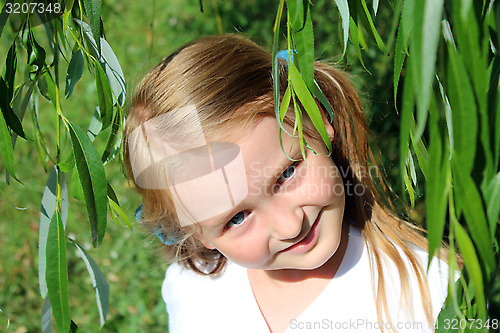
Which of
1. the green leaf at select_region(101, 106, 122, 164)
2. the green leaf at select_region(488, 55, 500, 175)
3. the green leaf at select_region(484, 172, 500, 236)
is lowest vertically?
the green leaf at select_region(101, 106, 122, 164)

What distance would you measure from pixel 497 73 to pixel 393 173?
4.99 ft

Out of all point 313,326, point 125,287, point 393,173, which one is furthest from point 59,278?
point 393,173

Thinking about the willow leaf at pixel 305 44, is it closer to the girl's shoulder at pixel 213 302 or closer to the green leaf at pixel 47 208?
the green leaf at pixel 47 208

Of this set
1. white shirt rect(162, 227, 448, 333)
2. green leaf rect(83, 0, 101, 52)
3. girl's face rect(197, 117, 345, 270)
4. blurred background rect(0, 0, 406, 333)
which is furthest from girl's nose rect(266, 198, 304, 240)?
blurred background rect(0, 0, 406, 333)

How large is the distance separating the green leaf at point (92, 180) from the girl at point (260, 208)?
0.56ft

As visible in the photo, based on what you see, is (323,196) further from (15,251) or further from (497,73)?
(15,251)

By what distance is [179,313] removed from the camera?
50.4 inches

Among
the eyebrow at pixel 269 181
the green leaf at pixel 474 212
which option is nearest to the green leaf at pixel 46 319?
the eyebrow at pixel 269 181

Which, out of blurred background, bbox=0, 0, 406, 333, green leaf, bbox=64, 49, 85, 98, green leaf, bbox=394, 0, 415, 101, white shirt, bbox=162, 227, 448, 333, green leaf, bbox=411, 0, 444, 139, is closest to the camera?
green leaf, bbox=411, 0, 444, 139

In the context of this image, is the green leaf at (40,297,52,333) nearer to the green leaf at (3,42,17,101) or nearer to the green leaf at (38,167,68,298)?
the green leaf at (38,167,68,298)

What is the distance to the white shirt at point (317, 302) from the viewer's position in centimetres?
104

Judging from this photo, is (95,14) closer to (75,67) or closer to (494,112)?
(75,67)

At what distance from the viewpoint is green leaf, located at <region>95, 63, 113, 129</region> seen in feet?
2.59

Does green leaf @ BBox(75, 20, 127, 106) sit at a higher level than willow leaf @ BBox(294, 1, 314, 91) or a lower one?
lower
